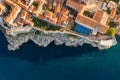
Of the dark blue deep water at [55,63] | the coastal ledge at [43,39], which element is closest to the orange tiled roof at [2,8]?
the coastal ledge at [43,39]

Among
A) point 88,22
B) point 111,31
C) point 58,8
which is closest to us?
point 88,22

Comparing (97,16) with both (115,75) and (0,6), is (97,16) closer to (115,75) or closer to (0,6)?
(115,75)

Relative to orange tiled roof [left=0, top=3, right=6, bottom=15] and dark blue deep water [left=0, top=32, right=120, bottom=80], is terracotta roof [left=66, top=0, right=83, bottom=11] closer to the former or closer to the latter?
dark blue deep water [left=0, top=32, right=120, bottom=80]

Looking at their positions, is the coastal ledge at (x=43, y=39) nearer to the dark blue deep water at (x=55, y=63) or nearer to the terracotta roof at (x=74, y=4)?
the dark blue deep water at (x=55, y=63)

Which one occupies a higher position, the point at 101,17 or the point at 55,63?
the point at 101,17

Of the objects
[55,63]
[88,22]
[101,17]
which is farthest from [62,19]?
[55,63]

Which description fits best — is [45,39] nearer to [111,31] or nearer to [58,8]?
[58,8]

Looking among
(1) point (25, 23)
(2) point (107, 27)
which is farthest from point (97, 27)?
(1) point (25, 23)

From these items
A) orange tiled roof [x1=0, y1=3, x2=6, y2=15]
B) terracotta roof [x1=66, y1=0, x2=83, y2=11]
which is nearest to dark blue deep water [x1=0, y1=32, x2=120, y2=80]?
orange tiled roof [x1=0, y1=3, x2=6, y2=15]
